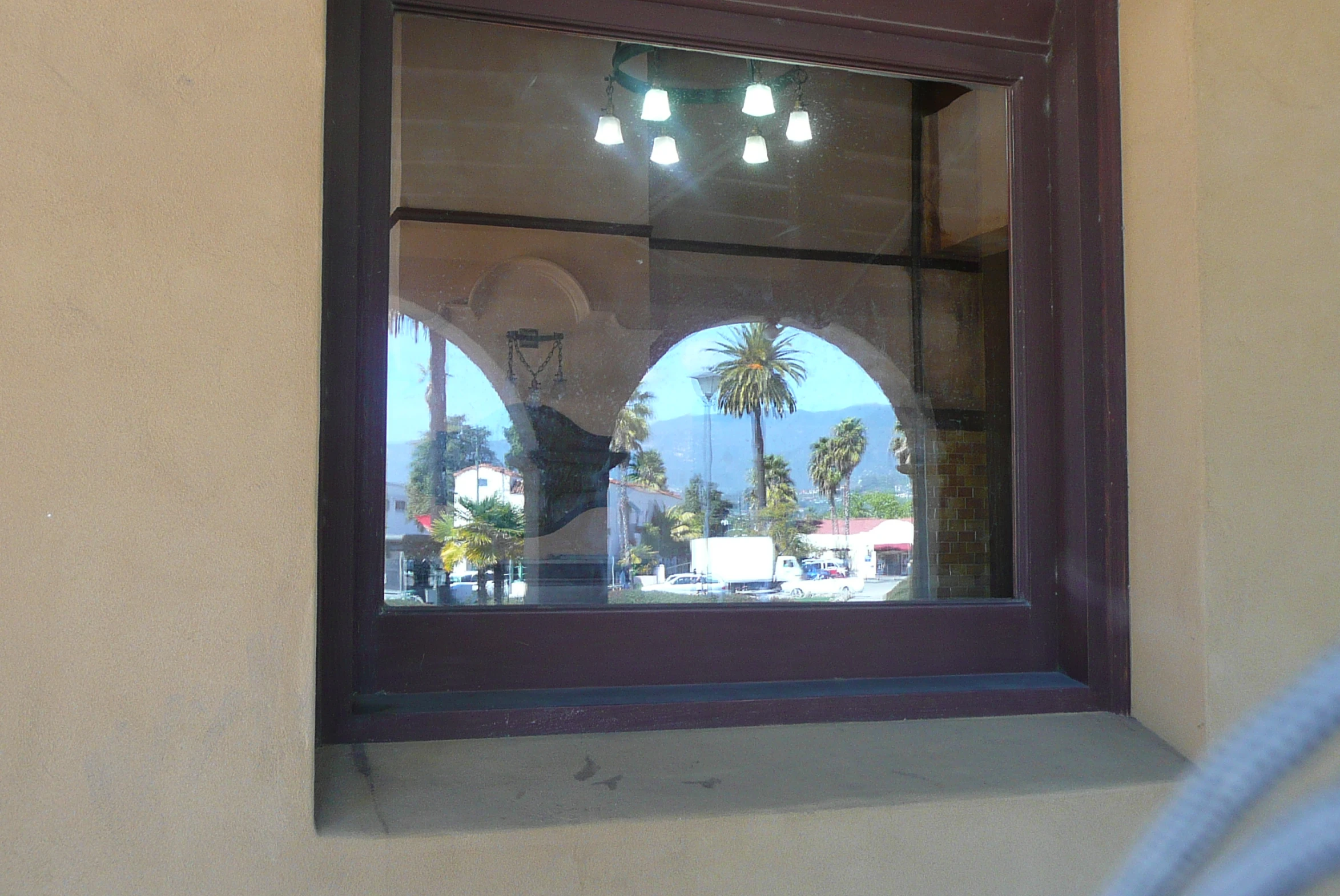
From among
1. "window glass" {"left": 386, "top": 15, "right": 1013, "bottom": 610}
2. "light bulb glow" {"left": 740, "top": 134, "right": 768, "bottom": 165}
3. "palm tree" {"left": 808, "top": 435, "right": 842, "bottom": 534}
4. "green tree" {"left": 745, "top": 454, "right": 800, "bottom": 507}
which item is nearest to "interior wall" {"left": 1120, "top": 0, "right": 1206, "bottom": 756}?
"window glass" {"left": 386, "top": 15, "right": 1013, "bottom": 610}

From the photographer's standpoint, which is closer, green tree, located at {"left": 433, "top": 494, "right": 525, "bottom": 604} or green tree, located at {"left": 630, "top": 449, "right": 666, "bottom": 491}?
green tree, located at {"left": 433, "top": 494, "right": 525, "bottom": 604}

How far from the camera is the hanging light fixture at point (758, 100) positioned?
2564mm

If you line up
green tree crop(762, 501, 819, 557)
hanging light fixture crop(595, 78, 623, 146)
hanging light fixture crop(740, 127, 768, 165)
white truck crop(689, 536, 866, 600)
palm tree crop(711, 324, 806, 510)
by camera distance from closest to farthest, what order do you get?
white truck crop(689, 536, 866, 600) < green tree crop(762, 501, 819, 557) < hanging light fixture crop(595, 78, 623, 146) < hanging light fixture crop(740, 127, 768, 165) < palm tree crop(711, 324, 806, 510)

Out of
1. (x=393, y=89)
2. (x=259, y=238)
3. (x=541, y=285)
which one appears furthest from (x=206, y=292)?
(x=541, y=285)

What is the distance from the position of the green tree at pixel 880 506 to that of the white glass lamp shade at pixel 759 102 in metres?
1.17

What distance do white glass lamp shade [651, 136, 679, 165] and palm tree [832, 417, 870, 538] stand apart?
1613 mm

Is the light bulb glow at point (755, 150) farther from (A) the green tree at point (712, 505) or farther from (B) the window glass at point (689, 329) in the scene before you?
(A) the green tree at point (712, 505)

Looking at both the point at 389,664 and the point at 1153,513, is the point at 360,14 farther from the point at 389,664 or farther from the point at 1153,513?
the point at 1153,513

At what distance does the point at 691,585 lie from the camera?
2.05 meters

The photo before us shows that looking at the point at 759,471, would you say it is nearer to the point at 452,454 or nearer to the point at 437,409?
the point at 452,454

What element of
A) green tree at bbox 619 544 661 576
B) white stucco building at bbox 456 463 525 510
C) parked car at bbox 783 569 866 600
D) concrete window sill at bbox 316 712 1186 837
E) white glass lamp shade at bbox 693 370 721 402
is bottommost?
concrete window sill at bbox 316 712 1186 837

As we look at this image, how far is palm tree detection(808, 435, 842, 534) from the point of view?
5113mm

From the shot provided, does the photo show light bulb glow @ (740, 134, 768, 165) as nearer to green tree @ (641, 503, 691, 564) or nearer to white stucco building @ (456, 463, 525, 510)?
green tree @ (641, 503, 691, 564)

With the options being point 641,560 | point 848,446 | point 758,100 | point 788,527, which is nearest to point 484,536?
point 641,560
